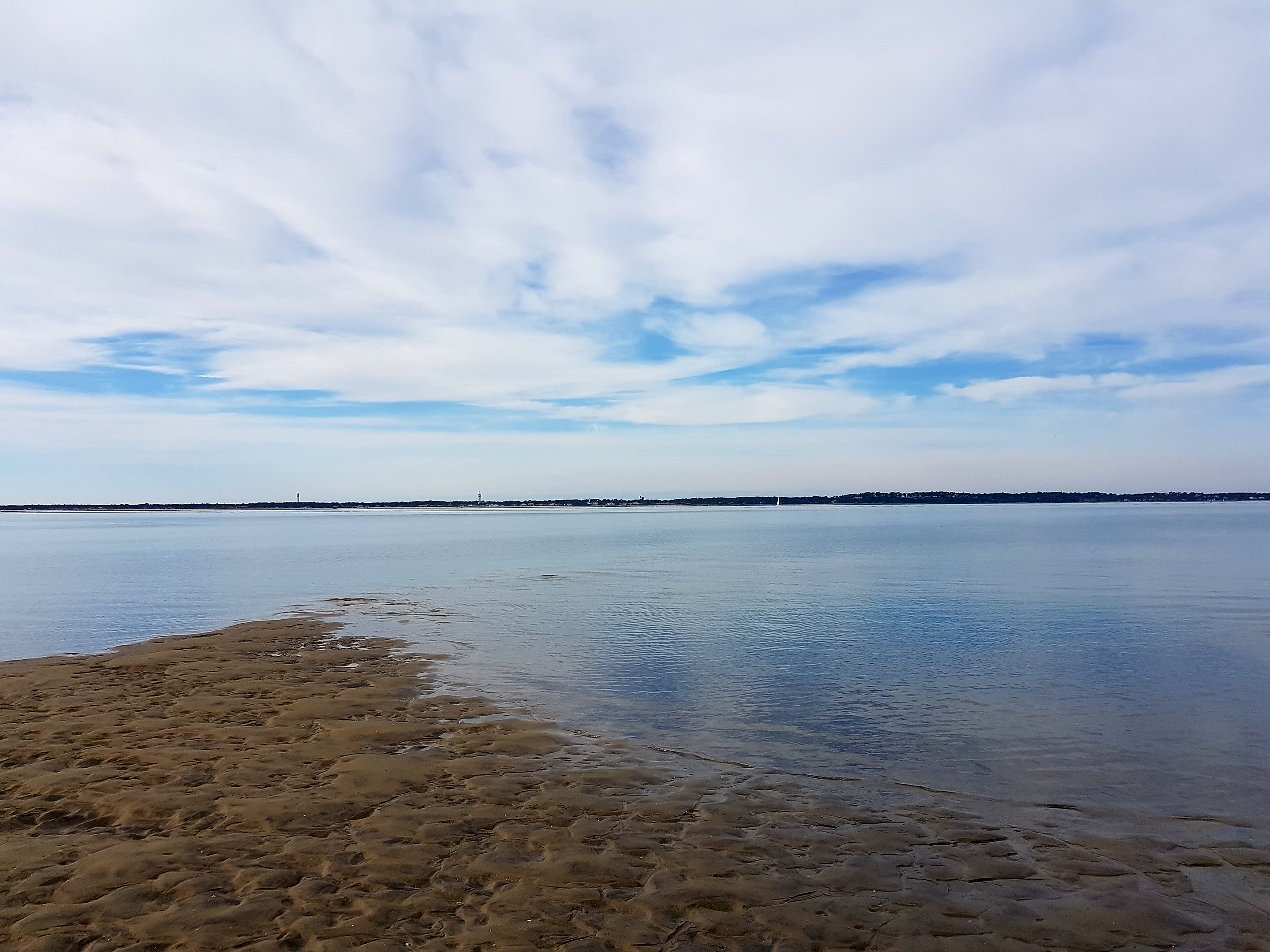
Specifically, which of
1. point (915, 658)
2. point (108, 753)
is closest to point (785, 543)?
point (915, 658)

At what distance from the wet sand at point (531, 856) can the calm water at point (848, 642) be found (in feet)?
5.22

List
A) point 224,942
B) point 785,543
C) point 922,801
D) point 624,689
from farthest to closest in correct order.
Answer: point 785,543 → point 624,689 → point 922,801 → point 224,942

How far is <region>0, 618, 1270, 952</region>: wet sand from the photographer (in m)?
6.14

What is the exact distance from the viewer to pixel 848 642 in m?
20.1

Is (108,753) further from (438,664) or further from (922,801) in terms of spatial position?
(922,801)

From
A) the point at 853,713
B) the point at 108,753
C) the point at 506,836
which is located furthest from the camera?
the point at 853,713

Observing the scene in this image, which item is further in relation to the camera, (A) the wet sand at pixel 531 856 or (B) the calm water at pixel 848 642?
(B) the calm water at pixel 848 642

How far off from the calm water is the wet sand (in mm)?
1591

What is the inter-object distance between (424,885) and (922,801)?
5707 mm

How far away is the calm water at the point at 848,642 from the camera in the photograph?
11.1 m

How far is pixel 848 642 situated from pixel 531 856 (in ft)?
46.4

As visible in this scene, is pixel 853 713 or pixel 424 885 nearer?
pixel 424 885

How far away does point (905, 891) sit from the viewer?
6957 mm

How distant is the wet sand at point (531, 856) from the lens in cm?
614
